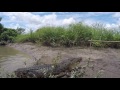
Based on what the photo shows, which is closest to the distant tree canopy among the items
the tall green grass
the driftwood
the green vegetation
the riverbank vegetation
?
→ the green vegetation

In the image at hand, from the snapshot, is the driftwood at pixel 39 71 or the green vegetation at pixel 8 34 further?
the green vegetation at pixel 8 34

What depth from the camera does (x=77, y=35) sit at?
7.57 m

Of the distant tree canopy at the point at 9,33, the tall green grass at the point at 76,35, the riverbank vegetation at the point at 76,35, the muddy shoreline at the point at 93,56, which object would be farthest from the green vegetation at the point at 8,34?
the muddy shoreline at the point at 93,56

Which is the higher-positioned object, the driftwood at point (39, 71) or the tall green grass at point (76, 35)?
the tall green grass at point (76, 35)

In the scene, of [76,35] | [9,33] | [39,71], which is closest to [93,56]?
[76,35]

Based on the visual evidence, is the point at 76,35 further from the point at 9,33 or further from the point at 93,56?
the point at 9,33

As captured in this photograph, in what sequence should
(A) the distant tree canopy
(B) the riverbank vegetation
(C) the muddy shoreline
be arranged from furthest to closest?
(A) the distant tree canopy
(B) the riverbank vegetation
(C) the muddy shoreline

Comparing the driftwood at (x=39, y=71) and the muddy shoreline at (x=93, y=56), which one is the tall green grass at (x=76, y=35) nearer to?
the muddy shoreline at (x=93, y=56)

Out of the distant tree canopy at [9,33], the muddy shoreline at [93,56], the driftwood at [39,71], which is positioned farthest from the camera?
the distant tree canopy at [9,33]

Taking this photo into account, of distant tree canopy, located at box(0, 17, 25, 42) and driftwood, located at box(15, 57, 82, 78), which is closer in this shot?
driftwood, located at box(15, 57, 82, 78)

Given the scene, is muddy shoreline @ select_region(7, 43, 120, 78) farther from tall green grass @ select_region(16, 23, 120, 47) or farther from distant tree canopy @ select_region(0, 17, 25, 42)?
distant tree canopy @ select_region(0, 17, 25, 42)

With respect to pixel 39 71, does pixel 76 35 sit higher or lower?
higher
